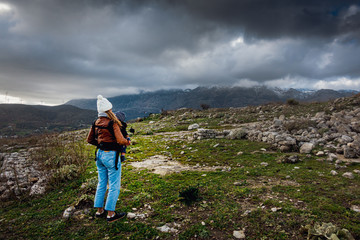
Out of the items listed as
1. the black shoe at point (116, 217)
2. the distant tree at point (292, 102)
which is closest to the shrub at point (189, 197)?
the black shoe at point (116, 217)

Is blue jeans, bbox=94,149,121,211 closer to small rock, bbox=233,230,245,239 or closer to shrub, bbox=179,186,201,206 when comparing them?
shrub, bbox=179,186,201,206

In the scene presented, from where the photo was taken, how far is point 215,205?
17.1ft

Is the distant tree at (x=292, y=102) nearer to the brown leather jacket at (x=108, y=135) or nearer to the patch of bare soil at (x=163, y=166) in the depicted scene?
the patch of bare soil at (x=163, y=166)

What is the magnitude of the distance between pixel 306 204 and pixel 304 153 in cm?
532

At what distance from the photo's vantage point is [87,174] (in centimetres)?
821

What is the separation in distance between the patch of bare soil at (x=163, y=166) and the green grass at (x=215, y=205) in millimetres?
566

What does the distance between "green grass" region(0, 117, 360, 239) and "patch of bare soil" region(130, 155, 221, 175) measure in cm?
57

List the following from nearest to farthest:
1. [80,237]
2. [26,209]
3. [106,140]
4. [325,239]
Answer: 1. [325,239]
2. [80,237]
3. [106,140]
4. [26,209]

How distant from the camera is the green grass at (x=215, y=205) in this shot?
4215 mm

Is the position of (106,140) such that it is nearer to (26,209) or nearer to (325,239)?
(26,209)

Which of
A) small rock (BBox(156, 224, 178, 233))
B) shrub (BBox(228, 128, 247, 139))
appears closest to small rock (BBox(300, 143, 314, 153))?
shrub (BBox(228, 128, 247, 139))

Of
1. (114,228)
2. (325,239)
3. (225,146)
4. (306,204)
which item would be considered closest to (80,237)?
(114,228)

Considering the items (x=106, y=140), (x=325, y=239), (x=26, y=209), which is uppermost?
(x=106, y=140)

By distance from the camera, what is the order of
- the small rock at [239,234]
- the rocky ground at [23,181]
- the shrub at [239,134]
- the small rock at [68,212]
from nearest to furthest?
the small rock at [239,234], the small rock at [68,212], the rocky ground at [23,181], the shrub at [239,134]
